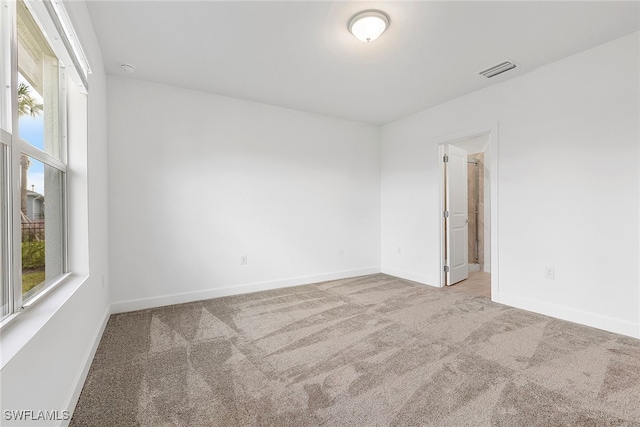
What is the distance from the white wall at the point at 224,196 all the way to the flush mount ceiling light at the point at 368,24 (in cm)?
202

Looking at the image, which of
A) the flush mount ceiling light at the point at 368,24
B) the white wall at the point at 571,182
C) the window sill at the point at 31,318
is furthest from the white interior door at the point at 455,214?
the window sill at the point at 31,318

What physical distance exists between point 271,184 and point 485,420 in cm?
329

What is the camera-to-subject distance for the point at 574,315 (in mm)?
2779

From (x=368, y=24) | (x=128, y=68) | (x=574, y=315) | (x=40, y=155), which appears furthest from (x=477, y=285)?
(x=128, y=68)

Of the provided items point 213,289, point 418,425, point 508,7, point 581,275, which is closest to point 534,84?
point 508,7

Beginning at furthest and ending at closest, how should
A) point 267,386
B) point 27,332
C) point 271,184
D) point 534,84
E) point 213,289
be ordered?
point 271,184
point 213,289
point 534,84
point 267,386
point 27,332

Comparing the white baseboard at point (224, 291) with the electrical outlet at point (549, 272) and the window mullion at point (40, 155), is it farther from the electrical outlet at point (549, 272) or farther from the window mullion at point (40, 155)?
the electrical outlet at point (549, 272)

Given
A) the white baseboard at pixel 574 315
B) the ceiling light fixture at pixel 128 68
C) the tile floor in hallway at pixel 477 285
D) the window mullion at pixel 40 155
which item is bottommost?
the tile floor in hallway at pixel 477 285

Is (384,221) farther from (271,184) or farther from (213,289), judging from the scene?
(213,289)

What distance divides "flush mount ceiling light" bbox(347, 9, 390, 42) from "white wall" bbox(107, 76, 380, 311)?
2018 millimetres

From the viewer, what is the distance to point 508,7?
209cm

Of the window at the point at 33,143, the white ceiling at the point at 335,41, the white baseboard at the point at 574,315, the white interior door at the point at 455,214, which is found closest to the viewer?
the window at the point at 33,143

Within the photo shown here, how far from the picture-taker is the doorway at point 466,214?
4047 millimetres

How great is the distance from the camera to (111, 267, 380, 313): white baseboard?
314 centimetres
